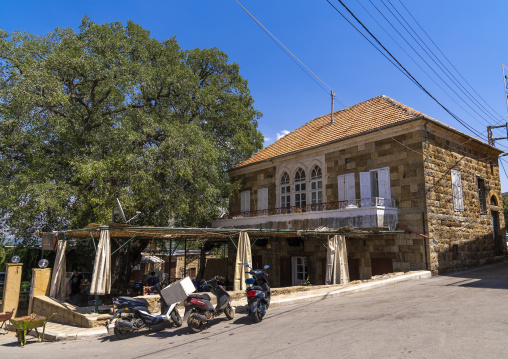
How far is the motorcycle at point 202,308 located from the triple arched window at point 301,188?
11.7 metres

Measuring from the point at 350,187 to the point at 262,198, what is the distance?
6.54 m

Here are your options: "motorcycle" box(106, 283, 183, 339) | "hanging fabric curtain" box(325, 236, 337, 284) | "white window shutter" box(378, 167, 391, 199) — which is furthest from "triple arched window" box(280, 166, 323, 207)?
"motorcycle" box(106, 283, 183, 339)

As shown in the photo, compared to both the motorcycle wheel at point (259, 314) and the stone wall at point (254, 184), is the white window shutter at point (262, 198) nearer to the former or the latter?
the stone wall at point (254, 184)

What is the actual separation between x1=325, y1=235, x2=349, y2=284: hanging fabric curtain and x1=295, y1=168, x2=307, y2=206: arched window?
246 inches

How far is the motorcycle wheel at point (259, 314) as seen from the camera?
787 centimetres

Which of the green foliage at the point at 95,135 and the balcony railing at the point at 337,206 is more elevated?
the green foliage at the point at 95,135

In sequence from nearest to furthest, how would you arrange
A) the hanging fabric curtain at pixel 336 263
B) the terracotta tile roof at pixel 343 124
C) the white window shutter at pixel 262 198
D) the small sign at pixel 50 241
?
the small sign at pixel 50 241 → the hanging fabric curtain at pixel 336 263 → the terracotta tile roof at pixel 343 124 → the white window shutter at pixel 262 198

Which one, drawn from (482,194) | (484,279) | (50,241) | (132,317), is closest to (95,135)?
(50,241)

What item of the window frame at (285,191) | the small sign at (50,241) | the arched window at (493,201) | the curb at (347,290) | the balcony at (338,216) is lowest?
the curb at (347,290)

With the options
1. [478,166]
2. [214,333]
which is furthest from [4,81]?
[478,166]

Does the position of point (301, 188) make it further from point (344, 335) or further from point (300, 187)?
point (344, 335)

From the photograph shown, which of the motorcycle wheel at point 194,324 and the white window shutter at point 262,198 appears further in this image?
the white window shutter at point 262,198

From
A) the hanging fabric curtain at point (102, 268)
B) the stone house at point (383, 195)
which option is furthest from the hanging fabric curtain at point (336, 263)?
the hanging fabric curtain at point (102, 268)

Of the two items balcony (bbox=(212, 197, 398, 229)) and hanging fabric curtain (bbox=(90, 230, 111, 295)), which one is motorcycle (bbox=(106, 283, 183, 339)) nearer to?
hanging fabric curtain (bbox=(90, 230, 111, 295))
